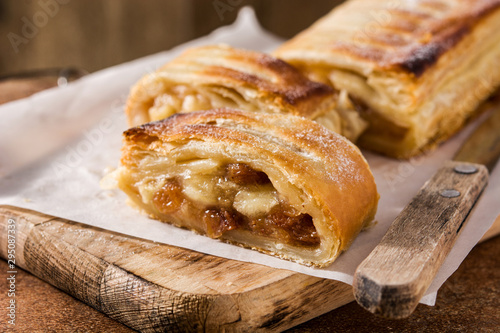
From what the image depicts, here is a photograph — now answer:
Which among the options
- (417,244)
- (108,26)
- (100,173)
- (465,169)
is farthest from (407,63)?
(108,26)

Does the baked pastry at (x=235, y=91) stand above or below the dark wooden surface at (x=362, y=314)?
above

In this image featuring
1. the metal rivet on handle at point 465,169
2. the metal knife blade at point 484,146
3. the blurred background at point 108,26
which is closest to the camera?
the metal rivet on handle at point 465,169

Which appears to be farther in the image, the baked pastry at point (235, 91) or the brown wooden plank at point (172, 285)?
the baked pastry at point (235, 91)

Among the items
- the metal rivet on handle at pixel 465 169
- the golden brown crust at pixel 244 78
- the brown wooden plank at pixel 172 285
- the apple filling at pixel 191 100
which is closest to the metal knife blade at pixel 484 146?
the metal rivet on handle at pixel 465 169

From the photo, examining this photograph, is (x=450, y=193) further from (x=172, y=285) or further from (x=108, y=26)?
(x=108, y=26)

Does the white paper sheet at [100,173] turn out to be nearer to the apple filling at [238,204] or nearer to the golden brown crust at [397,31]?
the apple filling at [238,204]
